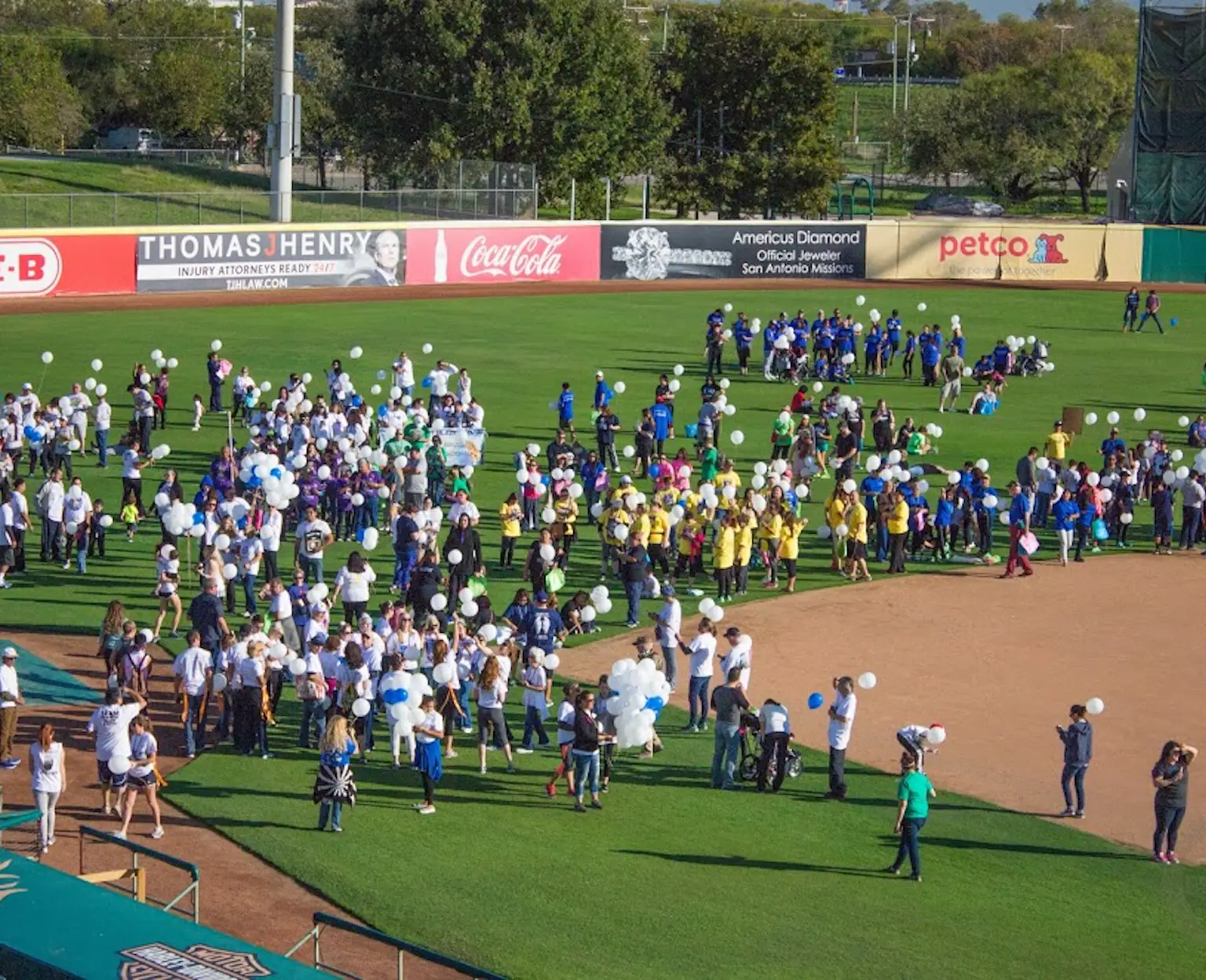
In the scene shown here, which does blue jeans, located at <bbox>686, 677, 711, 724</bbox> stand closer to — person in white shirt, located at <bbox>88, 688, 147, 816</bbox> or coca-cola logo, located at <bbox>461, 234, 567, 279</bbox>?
person in white shirt, located at <bbox>88, 688, 147, 816</bbox>

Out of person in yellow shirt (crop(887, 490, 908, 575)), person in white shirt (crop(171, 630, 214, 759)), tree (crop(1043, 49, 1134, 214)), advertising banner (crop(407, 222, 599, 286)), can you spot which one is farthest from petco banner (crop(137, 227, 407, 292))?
tree (crop(1043, 49, 1134, 214))

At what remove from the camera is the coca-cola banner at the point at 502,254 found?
190 feet

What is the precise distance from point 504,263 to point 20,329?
59.0 feet

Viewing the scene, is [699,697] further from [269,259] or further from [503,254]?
[503,254]

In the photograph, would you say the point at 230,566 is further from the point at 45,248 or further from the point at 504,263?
the point at 504,263

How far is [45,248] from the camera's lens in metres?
50.9

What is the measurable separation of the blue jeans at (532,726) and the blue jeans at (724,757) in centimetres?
204

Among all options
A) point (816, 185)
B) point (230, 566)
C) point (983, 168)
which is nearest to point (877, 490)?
point (230, 566)

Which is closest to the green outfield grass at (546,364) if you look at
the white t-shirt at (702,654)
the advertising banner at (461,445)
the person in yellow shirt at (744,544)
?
the advertising banner at (461,445)

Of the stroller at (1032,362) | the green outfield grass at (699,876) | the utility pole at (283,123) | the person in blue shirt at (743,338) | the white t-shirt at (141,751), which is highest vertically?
the utility pole at (283,123)

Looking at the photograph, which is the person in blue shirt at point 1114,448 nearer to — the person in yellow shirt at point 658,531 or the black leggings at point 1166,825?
the person in yellow shirt at point 658,531

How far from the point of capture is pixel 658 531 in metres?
26.3

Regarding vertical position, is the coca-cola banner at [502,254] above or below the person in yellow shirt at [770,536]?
above

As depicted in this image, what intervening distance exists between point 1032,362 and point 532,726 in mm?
29285
